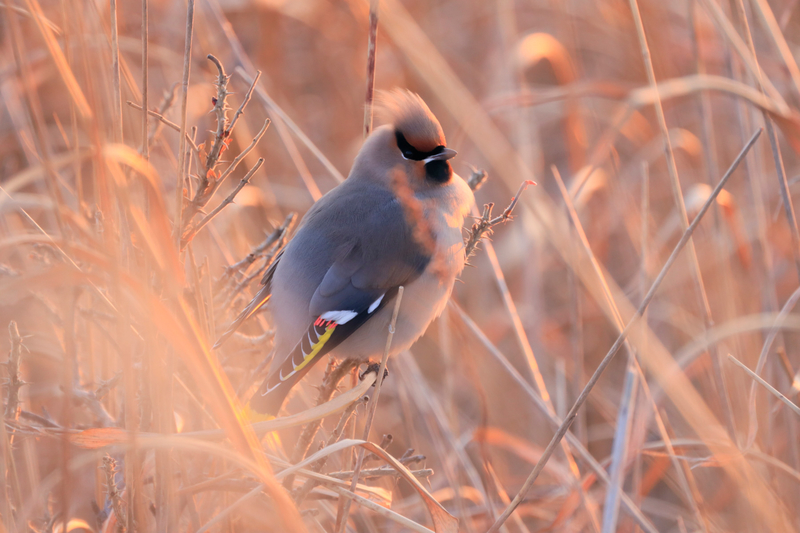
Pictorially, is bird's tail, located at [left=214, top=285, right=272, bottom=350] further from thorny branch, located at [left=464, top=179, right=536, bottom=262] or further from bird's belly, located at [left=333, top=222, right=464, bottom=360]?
thorny branch, located at [left=464, top=179, right=536, bottom=262]

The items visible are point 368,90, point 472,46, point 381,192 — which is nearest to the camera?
point 368,90

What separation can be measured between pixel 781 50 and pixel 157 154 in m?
2.67

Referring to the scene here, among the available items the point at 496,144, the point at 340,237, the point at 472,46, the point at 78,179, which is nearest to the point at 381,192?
the point at 340,237

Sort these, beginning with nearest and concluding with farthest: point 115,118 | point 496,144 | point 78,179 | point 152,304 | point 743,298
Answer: point 152,304
point 115,118
point 78,179
point 496,144
point 743,298

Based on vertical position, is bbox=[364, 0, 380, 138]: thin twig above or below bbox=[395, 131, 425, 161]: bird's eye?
above

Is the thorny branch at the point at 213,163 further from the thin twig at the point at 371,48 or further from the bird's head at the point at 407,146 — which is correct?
the bird's head at the point at 407,146

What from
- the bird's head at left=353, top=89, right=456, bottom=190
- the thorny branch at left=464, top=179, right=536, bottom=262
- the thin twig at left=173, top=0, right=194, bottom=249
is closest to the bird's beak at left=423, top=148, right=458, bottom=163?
the bird's head at left=353, top=89, right=456, bottom=190

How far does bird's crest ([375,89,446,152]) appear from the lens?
2273 mm

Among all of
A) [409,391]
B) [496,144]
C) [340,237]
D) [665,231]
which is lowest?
[409,391]

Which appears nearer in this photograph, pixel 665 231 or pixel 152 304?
pixel 152 304

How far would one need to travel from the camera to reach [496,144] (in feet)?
7.21

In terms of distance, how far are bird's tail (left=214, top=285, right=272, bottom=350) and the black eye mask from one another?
2.20 ft

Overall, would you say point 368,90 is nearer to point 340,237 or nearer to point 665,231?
point 340,237

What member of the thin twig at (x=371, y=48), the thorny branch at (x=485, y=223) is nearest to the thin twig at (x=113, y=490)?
the thorny branch at (x=485, y=223)
